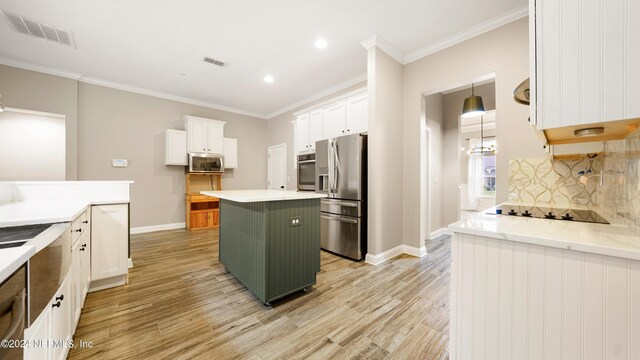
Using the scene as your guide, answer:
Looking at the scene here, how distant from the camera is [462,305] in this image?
1.06 metres

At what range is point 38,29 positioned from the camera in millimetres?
2855

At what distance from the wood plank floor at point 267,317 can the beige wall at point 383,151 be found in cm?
55

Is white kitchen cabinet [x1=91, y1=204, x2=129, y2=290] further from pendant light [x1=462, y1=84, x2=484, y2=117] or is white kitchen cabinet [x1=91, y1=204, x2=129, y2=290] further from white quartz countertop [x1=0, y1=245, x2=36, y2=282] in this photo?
pendant light [x1=462, y1=84, x2=484, y2=117]

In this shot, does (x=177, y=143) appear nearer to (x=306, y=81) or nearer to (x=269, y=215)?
(x=306, y=81)

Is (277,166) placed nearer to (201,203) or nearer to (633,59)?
(201,203)

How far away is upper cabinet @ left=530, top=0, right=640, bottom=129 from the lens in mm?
726

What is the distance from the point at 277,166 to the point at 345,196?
11.4ft

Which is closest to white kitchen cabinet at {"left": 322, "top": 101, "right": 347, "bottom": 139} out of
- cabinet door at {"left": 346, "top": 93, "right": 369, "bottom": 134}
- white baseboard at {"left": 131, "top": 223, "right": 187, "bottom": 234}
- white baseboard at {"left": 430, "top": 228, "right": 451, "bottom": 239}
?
cabinet door at {"left": 346, "top": 93, "right": 369, "bottom": 134}

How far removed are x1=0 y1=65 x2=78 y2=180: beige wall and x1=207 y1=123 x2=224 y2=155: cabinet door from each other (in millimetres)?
2187

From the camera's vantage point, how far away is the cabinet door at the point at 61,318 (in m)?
1.08

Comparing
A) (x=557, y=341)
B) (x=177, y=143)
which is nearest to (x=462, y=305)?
(x=557, y=341)

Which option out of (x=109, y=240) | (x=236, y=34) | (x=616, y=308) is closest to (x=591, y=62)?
(x=616, y=308)

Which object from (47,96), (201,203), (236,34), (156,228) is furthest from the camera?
(201,203)

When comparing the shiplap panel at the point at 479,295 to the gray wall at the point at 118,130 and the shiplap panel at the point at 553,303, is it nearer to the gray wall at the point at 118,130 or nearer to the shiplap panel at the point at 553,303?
the shiplap panel at the point at 553,303
